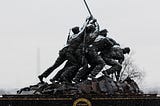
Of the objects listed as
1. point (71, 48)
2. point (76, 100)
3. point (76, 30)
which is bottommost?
point (76, 100)

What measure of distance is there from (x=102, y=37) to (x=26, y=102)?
361 cm

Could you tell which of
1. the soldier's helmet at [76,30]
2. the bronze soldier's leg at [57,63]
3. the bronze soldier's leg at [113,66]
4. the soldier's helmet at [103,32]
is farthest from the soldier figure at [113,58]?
the bronze soldier's leg at [57,63]

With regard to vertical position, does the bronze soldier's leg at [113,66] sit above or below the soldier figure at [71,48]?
below

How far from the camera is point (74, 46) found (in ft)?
53.4

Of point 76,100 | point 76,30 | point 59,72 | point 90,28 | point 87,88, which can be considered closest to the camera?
point 76,100

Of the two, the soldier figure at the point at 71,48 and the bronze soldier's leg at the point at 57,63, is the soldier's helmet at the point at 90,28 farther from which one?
the bronze soldier's leg at the point at 57,63

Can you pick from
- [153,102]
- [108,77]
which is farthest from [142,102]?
[108,77]

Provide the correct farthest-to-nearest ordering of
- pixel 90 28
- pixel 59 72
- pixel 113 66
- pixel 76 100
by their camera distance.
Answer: pixel 59 72, pixel 113 66, pixel 90 28, pixel 76 100

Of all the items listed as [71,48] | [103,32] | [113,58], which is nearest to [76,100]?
[71,48]

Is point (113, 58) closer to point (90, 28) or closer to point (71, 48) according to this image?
point (90, 28)

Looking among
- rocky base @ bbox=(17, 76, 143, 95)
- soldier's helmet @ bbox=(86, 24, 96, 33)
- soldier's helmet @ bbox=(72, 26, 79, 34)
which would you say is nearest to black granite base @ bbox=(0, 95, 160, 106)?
rocky base @ bbox=(17, 76, 143, 95)

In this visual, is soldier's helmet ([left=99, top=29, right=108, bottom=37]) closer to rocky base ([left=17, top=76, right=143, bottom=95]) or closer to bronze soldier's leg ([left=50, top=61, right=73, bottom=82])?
bronze soldier's leg ([left=50, top=61, right=73, bottom=82])

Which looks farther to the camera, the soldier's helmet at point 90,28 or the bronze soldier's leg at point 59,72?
the bronze soldier's leg at point 59,72

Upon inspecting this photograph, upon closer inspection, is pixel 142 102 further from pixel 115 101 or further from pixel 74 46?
pixel 74 46
